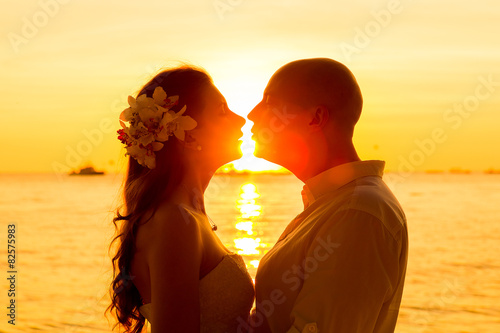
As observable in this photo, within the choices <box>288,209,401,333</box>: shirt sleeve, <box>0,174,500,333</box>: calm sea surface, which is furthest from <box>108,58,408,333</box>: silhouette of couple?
<box>0,174,500,333</box>: calm sea surface

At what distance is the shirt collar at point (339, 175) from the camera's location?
117 inches

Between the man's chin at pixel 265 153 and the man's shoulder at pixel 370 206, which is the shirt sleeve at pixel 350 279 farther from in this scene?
the man's chin at pixel 265 153

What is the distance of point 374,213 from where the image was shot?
8.43 ft

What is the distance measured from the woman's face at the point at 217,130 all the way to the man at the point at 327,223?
0.42m

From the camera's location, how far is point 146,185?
11.5ft

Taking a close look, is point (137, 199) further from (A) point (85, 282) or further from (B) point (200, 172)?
(A) point (85, 282)

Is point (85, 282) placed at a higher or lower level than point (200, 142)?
lower

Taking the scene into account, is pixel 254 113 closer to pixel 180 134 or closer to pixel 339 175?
pixel 180 134

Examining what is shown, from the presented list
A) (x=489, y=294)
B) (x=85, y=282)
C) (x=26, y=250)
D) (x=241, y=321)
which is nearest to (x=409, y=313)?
(x=489, y=294)

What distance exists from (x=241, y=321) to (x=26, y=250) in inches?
755

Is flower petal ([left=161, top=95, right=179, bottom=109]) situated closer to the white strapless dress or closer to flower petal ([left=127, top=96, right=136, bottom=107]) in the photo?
flower petal ([left=127, top=96, right=136, bottom=107])

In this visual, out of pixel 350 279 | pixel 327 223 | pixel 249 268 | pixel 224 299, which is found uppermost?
pixel 327 223

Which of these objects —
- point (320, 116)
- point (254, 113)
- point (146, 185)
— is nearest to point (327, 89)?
point (320, 116)

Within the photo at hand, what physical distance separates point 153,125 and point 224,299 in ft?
3.58
